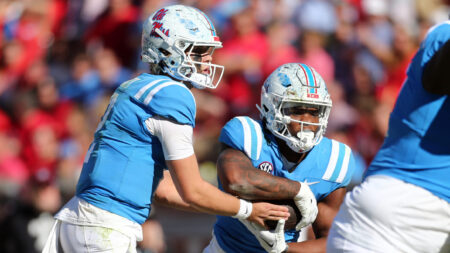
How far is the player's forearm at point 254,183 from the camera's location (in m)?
3.68

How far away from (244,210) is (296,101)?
688 millimetres

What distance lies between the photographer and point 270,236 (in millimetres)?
3697

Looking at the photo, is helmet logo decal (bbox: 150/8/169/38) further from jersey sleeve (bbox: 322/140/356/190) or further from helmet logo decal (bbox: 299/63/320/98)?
jersey sleeve (bbox: 322/140/356/190)

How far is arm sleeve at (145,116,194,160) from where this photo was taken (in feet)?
11.1

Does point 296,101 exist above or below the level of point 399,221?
above

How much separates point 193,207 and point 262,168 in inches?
19.1

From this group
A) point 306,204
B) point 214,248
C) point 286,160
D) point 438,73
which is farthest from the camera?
point 214,248

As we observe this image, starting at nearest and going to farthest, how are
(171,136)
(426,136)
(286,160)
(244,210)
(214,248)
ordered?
(426,136), (171,136), (244,210), (286,160), (214,248)

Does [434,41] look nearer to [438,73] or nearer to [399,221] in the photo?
[438,73]

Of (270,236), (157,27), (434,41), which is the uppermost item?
(434,41)

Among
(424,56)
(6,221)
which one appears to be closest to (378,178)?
(424,56)

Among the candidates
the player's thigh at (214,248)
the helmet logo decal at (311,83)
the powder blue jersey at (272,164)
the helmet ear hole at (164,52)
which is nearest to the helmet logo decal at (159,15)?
the helmet ear hole at (164,52)

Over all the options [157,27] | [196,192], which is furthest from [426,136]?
[157,27]

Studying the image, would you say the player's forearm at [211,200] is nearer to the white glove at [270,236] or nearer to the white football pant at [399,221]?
the white glove at [270,236]
